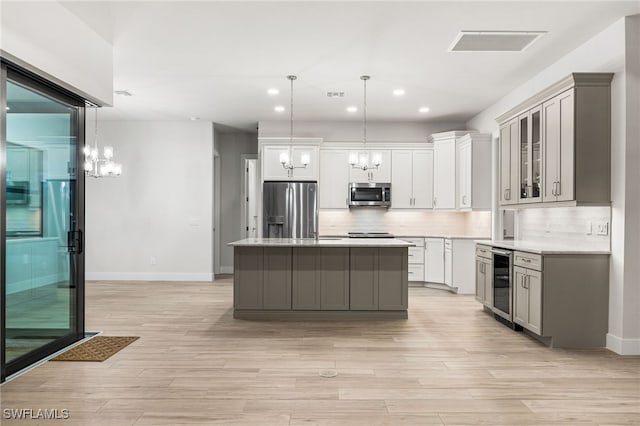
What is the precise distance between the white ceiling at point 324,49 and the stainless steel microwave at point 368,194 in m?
1.50

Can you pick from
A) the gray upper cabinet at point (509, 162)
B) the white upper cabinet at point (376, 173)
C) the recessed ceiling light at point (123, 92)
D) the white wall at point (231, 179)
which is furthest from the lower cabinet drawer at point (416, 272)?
the recessed ceiling light at point (123, 92)

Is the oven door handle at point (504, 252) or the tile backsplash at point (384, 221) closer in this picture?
the oven door handle at point (504, 252)

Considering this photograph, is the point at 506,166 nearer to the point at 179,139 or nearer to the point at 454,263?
the point at 454,263

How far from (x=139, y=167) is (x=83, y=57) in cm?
484

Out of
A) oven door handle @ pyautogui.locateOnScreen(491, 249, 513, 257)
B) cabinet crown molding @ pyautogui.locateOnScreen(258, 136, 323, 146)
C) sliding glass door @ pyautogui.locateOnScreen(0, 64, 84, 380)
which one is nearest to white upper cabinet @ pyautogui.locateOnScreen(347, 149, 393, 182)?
cabinet crown molding @ pyautogui.locateOnScreen(258, 136, 323, 146)

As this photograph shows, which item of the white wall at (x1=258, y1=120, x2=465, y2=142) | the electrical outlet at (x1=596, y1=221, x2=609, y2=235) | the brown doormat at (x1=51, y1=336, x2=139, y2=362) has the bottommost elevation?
the brown doormat at (x1=51, y1=336, x2=139, y2=362)

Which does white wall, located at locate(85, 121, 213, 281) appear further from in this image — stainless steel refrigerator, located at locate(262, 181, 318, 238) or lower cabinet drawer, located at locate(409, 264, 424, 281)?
lower cabinet drawer, located at locate(409, 264, 424, 281)

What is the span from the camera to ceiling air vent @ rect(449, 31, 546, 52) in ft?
14.5

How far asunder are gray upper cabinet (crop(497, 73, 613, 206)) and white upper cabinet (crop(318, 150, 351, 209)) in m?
3.84

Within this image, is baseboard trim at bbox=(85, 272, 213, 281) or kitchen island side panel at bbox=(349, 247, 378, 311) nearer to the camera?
kitchen island side panel at bbox=(349, 247, 378, 311)

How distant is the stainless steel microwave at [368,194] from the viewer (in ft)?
27.3

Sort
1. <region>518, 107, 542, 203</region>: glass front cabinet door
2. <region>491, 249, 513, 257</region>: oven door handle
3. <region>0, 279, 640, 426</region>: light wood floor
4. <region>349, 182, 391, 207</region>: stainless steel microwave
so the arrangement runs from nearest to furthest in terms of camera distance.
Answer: <region>0, 279, 640, 426</region>: light wood floor, <region>518, 107, 542, 203</region>: glass front cabinet door, <region>491, 249, 513, 257</region>: oven door handle, <region>349, 182, 391, 207</region>: stainless steel microwave

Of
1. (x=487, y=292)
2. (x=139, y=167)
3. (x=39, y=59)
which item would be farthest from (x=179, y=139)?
(x=487, y=292)

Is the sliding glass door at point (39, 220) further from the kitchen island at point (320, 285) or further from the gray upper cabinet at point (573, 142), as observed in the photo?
the gray upper cabinet at point (573, 142)
